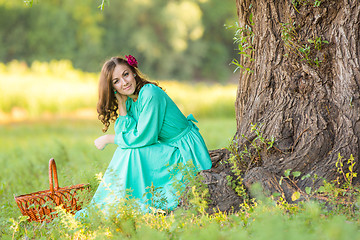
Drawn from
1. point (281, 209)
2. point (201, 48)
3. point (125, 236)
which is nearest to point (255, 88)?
point (281, 209)

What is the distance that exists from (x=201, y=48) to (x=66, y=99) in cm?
1353

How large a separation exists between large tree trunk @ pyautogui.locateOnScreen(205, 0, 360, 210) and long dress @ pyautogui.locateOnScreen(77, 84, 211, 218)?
0.49 m

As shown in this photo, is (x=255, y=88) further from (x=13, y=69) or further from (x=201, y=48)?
(x=201, y=48)

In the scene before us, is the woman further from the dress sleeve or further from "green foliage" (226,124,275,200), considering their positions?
"green foliage" (226,124,275,200)

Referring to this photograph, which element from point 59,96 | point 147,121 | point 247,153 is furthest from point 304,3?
point 59,96

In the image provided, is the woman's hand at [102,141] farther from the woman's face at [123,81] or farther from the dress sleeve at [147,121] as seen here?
the woman's face at [123,81]

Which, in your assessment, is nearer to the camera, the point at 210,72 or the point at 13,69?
the point at 13,69

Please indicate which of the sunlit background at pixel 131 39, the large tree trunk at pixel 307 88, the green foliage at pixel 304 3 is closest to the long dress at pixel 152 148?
the large tree trunk at pixel 307 88

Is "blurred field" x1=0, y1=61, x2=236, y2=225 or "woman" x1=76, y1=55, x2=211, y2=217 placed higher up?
"woman" x1=76, y1=55, x2=211, y2=217

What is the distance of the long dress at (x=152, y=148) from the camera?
3.25 m

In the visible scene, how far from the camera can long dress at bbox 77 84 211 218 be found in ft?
10.6

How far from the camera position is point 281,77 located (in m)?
2.97

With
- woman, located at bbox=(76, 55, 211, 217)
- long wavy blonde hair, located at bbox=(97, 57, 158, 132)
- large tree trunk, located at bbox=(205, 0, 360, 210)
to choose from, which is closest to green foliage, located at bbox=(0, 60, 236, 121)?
long wavy blonde hair, located at bbox=(97, 57, 158, 132)

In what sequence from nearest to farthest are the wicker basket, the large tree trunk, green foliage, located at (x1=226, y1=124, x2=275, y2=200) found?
the large tree trunk
green foliage, located at (x1=226, y1=124, x2=275, y2=200)
the wicker basket
